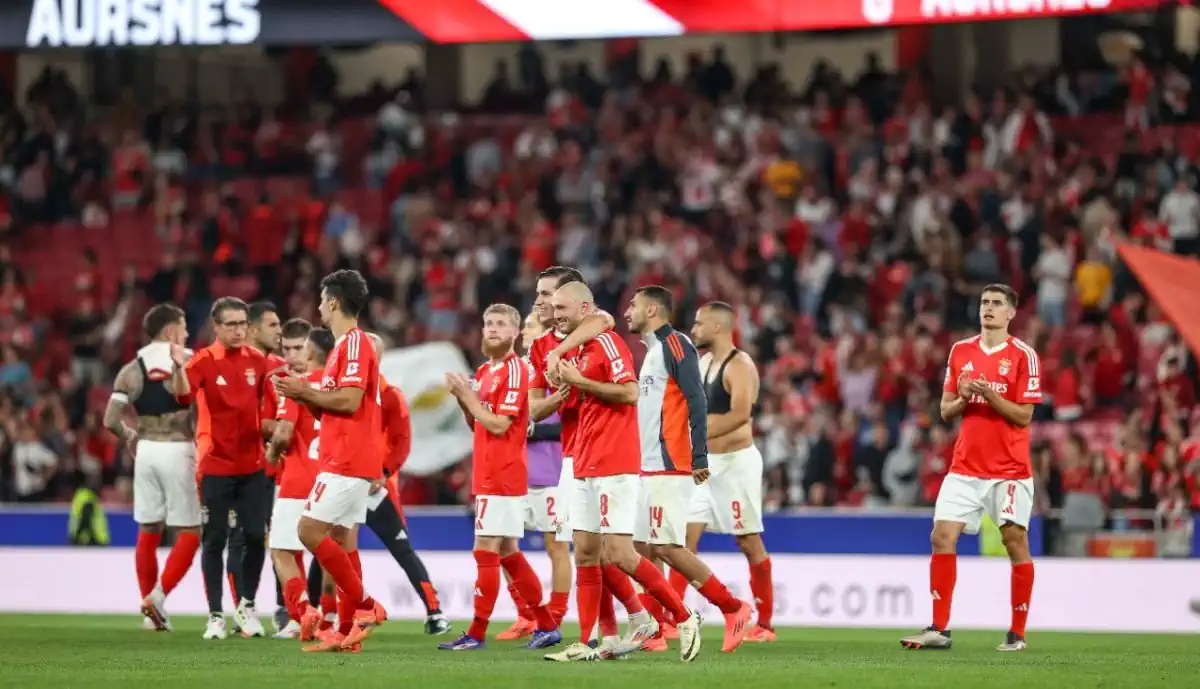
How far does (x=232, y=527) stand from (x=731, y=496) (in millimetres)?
3733

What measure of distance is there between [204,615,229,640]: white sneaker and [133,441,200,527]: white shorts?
2.85 feet

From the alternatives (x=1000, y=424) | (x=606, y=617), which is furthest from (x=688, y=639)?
(x=1000, y=424)

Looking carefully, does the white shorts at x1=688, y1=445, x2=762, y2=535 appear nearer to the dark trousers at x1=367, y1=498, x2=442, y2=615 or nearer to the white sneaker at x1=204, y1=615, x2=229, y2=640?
the dark trousers at x1=367, y1=498, x2=442, y2=615

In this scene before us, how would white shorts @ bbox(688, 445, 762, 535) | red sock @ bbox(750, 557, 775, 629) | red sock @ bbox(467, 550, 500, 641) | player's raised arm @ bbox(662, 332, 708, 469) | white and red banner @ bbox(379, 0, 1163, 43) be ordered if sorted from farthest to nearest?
white and red banner @ bbox(379, 0, 1163, 43), red sock @ bbox(750, 557, 775, 629), white shorts @ bbox(688, 445, 762, 535), red sock @ bbox(467, 550, 500, 641), player's raised arm @ bbox(662, 332, 708, 469)

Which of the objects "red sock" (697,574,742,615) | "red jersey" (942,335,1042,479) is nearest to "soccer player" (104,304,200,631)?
"red sock" (697,574,742,615)

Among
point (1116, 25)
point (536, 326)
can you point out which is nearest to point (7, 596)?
point (536, 326)

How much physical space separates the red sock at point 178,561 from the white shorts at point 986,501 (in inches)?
220

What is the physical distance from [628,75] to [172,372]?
14.9 meters

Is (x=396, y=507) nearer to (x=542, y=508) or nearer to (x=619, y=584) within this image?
(x=542, y=508)

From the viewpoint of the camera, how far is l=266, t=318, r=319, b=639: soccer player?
12.8 meters

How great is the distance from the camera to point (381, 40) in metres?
19.9

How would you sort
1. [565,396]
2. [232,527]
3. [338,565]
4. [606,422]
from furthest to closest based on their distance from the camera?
1. [232,527]
2. [338,565]
3. [565,396]
4. [606,422]

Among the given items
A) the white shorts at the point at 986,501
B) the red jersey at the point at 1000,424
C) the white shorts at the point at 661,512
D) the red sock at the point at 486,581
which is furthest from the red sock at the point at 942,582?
the red sock at the point at 486,581

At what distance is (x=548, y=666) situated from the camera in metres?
10.7
